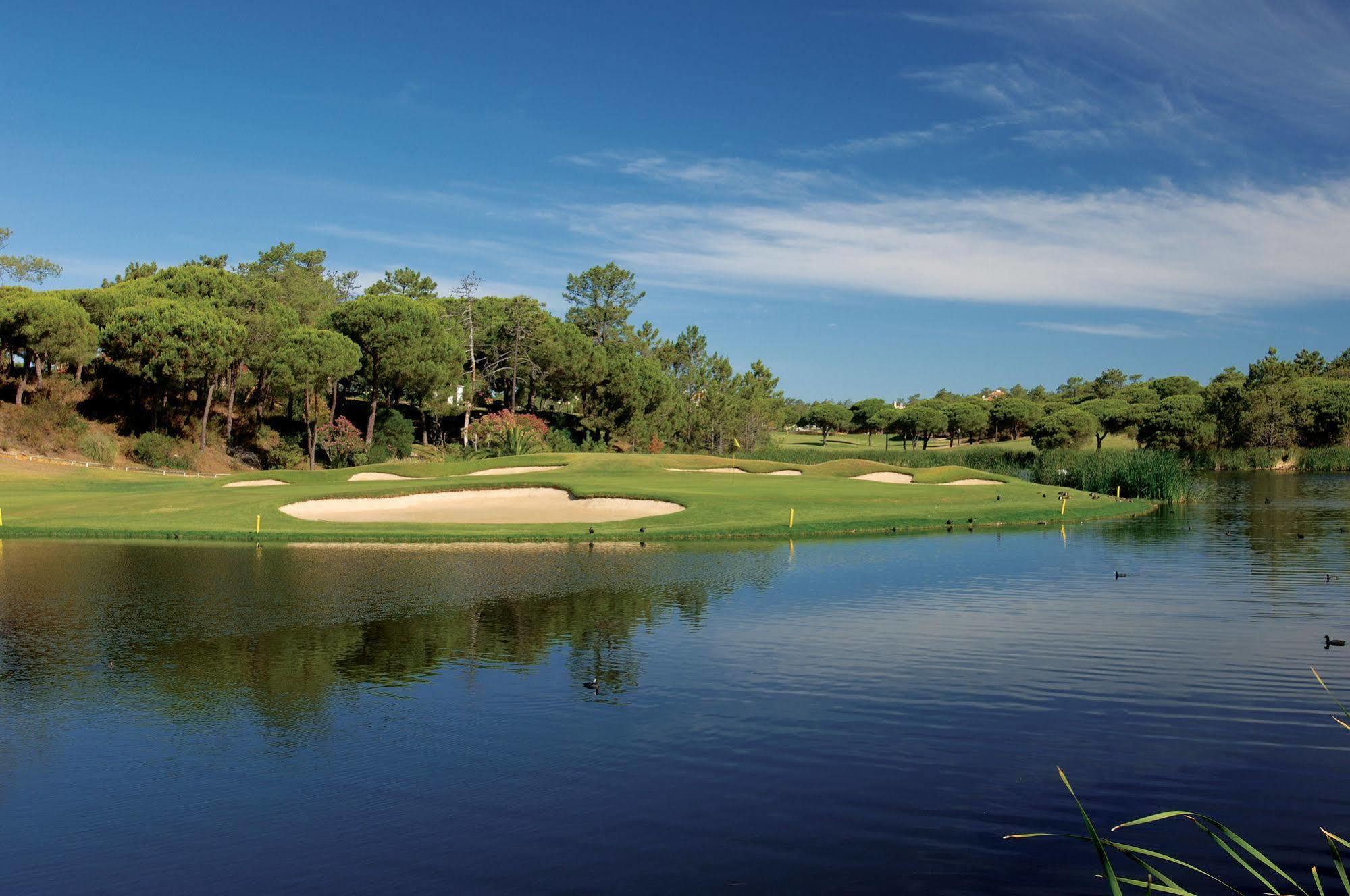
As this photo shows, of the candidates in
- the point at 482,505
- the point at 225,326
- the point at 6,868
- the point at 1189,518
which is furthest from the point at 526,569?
the point at 225,326

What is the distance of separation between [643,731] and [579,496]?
25569mm

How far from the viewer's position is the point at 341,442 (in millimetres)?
62562

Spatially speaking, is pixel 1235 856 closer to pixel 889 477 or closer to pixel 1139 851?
pixel 1139 851

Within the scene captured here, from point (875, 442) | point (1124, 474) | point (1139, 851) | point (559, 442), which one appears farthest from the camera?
point (875, 442)

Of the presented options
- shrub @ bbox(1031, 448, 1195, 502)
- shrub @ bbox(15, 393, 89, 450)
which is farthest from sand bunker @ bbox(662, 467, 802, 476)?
shrub @ bbox(15, 393, 89, 450)

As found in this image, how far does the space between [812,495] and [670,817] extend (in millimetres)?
30627

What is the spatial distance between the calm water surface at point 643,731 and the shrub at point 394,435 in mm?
47080

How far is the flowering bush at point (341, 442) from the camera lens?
Answer: 206 ft

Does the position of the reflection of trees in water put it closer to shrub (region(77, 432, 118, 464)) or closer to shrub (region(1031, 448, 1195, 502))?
shrub (region(1031, 448, 1195, 502))

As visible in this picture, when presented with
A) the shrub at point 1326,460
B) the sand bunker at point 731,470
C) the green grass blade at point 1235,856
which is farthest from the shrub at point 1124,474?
the green grass blade at point 1235,856

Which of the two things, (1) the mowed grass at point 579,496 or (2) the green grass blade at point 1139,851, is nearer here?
(2) the green grass blade at point 1139,851

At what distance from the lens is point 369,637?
15.6m

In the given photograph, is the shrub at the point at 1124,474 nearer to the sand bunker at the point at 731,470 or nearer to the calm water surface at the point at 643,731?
the sand bunker at the point at 731,470

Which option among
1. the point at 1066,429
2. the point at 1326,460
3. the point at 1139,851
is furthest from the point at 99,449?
the point at 1326,460
